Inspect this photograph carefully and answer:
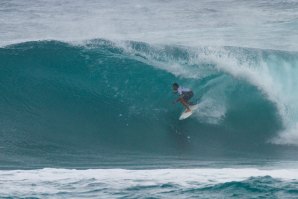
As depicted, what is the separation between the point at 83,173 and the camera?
54.3 feet

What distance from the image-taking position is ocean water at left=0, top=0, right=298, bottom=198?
15945mm

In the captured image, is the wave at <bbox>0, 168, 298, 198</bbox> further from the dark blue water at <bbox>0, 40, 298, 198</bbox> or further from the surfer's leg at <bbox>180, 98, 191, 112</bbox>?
the surfer's leg at <bbox>180, 98, 191, 112</bbox>

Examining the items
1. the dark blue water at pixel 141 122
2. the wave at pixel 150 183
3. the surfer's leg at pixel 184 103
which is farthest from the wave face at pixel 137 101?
the wave at pixel 150 183

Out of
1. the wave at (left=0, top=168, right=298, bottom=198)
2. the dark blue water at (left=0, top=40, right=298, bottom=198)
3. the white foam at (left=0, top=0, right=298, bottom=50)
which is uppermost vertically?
the white foam at (left=0, top=0, right=298, bottom=50)

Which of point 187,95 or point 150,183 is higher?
point 187,95

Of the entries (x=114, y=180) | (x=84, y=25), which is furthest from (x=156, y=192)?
(x=84, y=25)

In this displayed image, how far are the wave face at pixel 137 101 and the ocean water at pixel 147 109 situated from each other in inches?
1.3

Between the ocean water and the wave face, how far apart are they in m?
0.03

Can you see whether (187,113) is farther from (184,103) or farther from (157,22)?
(157,22)

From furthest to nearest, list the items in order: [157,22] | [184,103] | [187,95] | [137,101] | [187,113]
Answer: [157,22] → [137,101] → [187,113] → [184,103] → [187,95]

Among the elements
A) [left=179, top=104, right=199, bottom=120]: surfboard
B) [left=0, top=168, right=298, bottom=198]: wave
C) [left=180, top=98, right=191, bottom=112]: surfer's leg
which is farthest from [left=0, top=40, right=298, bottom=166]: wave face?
[left=0, top=168, right=298, bottom=198]: wave

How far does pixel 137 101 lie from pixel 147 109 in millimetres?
452

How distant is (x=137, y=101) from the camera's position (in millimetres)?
22859

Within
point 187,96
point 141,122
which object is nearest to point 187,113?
point 187,96
